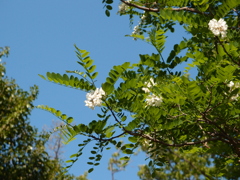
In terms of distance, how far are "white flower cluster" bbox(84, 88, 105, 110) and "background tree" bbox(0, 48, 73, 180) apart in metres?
8.55

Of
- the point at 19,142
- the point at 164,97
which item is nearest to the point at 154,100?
the point at 164,97

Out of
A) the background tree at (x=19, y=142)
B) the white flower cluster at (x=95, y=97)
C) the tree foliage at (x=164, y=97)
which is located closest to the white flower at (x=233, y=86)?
the tree foliage at (x=164, y=97)

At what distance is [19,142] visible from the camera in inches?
443

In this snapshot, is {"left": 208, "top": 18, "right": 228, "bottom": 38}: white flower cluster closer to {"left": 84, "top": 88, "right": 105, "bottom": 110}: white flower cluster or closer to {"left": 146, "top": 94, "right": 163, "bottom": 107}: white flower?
{"left": 146, "top": 94, "right": 163, "bottom": 107}: white flower

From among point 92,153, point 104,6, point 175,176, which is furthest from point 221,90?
point 175,176

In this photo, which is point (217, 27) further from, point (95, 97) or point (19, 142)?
point (19, 142)

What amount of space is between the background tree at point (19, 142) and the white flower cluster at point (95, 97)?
8.55m

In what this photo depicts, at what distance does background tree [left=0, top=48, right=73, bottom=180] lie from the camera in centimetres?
1073

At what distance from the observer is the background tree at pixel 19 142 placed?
10.7m

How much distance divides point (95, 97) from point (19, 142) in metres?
9.34

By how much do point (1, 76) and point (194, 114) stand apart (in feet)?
34.5

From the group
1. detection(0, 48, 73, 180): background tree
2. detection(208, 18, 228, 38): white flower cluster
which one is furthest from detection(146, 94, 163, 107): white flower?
detection(0, 48, 73, 180): background tree

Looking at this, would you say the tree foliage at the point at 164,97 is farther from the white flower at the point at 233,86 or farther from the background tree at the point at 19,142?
the background tree at the point at 19,142

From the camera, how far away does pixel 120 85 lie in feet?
8.32
